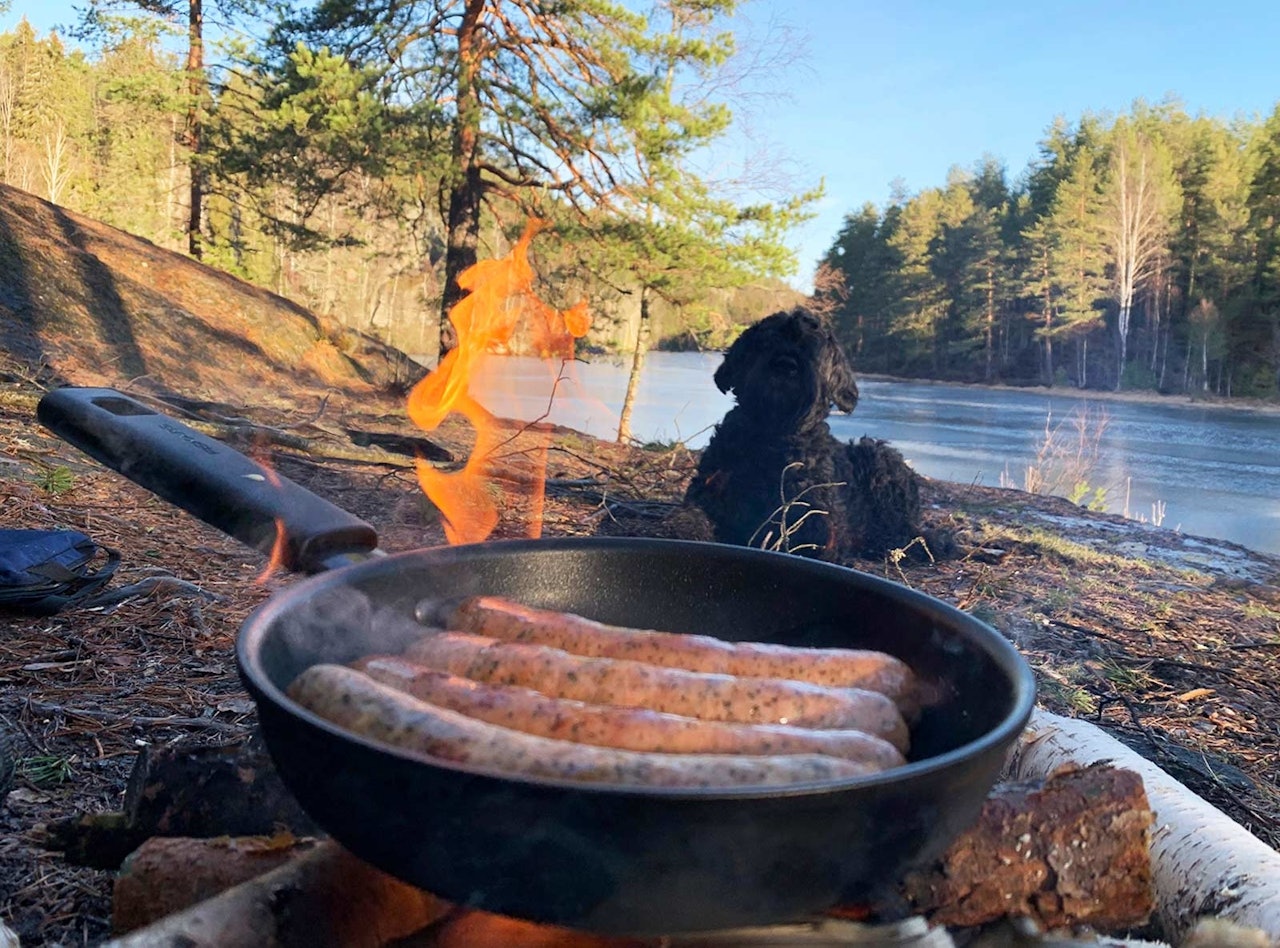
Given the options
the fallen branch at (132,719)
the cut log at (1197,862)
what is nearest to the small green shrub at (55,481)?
the fallen branch at (132,719)

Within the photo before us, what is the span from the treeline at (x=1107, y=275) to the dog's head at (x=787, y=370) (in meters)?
31.3

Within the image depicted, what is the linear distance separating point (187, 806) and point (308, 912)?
52 cm

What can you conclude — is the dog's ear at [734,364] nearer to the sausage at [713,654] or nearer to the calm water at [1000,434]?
the calm water at [1000,434]

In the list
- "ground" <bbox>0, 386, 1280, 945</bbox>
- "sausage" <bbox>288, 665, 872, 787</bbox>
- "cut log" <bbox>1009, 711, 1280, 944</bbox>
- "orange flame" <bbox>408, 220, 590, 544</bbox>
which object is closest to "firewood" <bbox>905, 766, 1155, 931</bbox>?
"cut log" <bbox>1009, 711, 1280, 944</bbox>

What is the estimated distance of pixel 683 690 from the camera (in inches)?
55.7

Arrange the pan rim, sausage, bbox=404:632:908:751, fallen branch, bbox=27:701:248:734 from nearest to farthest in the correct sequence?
1. the pan rim
2. sausage, bbox=404:632:908:751
3. fallen branch, bbox=27:701:248:734

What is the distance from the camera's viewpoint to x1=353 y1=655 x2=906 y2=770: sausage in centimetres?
120

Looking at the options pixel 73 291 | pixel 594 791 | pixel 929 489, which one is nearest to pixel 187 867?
pixel 594 791

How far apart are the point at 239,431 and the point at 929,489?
633cm

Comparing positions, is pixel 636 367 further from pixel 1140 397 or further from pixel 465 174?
pixel 1140 397

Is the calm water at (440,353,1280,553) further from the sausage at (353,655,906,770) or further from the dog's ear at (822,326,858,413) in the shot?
the sausage at (353,655,906,770)

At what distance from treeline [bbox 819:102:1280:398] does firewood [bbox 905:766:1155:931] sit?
3481 cm

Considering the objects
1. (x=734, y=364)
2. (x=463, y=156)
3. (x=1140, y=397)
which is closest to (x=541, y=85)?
(x=463, y=156)

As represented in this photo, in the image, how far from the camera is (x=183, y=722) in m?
2.36
